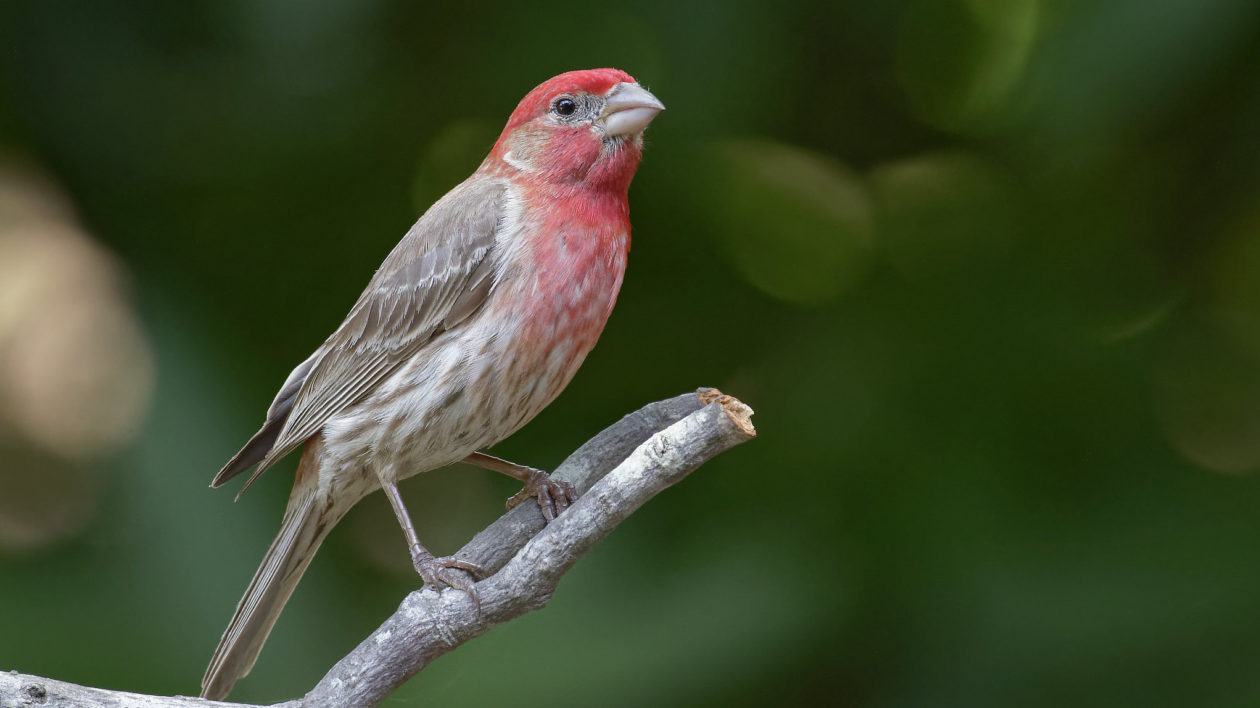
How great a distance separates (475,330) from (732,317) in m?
0.99

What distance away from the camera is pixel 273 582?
7.47 ft

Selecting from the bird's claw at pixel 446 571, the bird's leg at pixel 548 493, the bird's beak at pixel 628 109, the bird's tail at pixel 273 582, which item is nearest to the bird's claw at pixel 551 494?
the bird's leg at pixel 548 493

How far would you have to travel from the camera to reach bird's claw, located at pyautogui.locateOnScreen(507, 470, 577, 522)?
2145 millimetres

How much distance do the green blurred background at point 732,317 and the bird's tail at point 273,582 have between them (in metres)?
0.55

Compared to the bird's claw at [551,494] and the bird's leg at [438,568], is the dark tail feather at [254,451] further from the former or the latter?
the bird's claw at [551,494]

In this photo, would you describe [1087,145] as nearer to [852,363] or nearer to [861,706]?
[852,363]

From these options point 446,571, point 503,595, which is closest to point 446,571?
point 446,571

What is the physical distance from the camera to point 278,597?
2.30m

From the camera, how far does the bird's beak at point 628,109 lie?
211 centimetres

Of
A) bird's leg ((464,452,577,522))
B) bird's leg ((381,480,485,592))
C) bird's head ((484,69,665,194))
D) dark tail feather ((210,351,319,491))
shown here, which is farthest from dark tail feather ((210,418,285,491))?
bird's head ((484,69,665,194))

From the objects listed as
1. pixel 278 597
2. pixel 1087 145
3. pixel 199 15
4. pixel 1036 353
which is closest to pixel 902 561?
pixel 1036 353

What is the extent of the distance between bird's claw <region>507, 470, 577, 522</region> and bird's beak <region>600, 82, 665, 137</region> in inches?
25.9

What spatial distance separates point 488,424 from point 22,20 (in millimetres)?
1787

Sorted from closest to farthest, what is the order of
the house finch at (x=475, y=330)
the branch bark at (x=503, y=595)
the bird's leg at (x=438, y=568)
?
the branch bark at (x=503, y=595) → the bird's leg at (x=438, y=568) → the house finch at (x=475, y=330)
